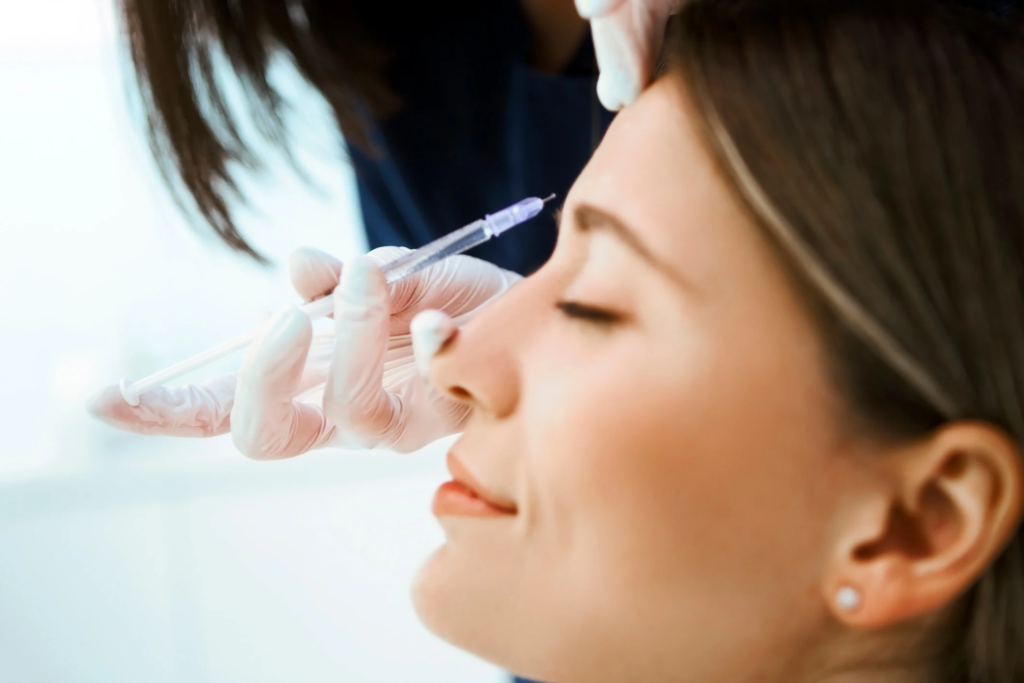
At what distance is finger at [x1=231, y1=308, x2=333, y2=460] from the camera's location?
75 cm

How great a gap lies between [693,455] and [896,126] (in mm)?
263

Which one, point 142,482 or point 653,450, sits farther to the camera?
point 142,482

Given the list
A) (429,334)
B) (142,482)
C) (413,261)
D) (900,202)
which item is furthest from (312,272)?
(142,482)

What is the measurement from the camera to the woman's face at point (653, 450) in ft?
2.01

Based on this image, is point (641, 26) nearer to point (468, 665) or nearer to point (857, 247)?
point (857, 247)

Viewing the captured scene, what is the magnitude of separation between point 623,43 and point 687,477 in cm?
35

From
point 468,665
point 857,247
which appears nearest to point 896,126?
point 857,247

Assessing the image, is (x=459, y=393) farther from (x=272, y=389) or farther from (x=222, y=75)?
(x=222, y=75)

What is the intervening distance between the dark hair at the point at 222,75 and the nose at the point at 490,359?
11.6 inches

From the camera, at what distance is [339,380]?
30.9 inches

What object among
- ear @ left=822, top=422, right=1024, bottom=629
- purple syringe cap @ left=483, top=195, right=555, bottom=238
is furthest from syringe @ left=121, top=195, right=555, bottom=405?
ear @ left=822, top=422, right=1024, bottom=629

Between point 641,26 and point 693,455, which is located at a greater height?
point 641,26

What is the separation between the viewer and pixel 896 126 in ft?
1.94

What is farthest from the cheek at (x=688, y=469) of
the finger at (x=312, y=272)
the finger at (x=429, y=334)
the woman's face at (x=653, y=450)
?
the finger at (x=312, y=272)
